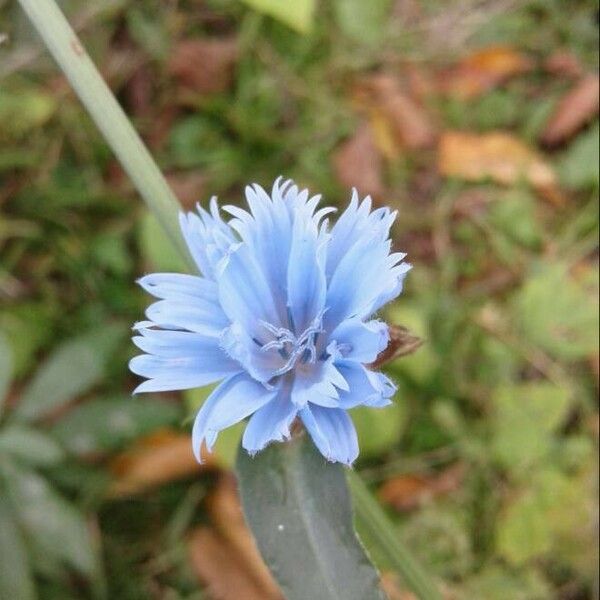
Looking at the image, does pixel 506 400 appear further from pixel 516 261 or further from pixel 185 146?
pixel 185 146

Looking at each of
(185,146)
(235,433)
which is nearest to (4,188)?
(185,146)

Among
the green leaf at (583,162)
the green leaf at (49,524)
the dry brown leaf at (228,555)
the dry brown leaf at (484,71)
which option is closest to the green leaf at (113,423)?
the green leaf at (49,524)

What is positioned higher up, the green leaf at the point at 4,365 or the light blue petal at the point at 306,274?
the green leaf at the point at 4,365

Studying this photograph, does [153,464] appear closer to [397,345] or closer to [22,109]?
[22,109]

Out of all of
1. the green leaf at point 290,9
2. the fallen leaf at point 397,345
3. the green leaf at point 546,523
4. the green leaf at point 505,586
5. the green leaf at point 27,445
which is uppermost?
the green leaf at point 290,9

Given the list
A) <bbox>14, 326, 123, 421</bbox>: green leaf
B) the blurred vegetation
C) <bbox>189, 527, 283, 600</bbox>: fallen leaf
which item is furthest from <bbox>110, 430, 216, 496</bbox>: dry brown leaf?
<bbox>14, 326, 123, 421</bbox>: green leaf

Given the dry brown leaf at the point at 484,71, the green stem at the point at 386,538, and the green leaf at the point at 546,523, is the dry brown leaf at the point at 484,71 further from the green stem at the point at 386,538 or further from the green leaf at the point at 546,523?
the green stem at the point at 386,538

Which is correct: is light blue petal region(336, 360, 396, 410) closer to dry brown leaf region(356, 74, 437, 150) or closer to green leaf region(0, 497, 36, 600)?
green leaf region(0, 497, 36, 600)
